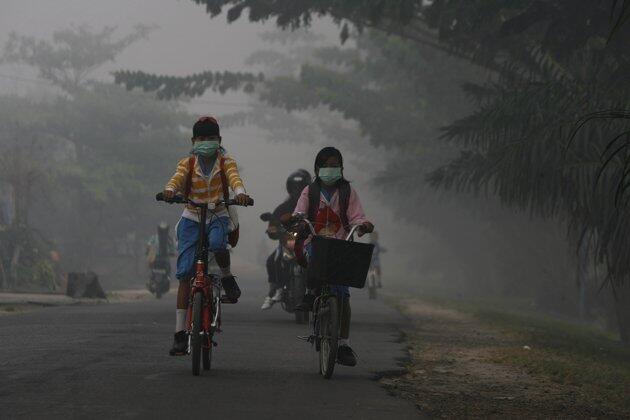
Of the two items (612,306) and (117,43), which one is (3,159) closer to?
(612,306)

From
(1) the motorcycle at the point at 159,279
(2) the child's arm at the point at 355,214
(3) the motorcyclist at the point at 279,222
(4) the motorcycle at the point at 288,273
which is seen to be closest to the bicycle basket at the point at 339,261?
(2) the child's arm at the point at 355,214

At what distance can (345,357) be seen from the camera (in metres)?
8.98

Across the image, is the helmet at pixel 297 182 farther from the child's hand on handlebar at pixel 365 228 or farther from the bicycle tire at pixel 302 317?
the child's hand on handlebar at pixel 365 228

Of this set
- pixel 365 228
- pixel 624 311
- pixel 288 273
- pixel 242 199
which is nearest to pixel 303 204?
pixel 365 228

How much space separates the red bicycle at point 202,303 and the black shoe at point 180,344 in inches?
3.7

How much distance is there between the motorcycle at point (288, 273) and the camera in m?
13.8

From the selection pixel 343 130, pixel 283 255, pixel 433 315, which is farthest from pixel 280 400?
pixel 343 130

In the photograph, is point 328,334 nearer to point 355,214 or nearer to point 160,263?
point 355,214

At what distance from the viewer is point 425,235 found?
5684 cm

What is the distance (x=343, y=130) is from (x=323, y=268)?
57352 mm

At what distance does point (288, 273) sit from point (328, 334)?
5559 millimetres

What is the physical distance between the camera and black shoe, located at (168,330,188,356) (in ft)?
28.0

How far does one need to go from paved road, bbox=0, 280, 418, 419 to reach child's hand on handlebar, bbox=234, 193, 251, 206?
1.32 m

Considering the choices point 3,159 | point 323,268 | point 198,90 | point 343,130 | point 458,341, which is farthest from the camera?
point 343,130
